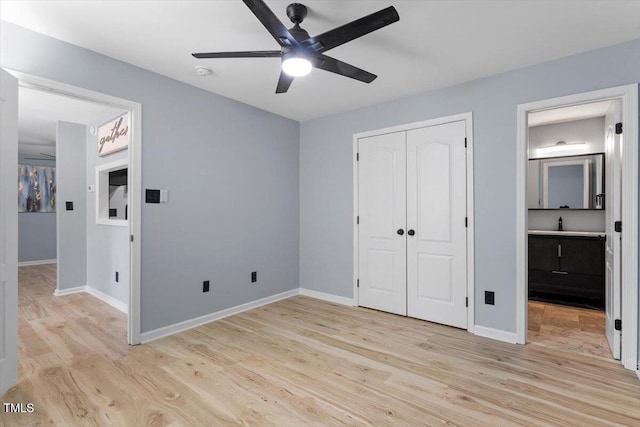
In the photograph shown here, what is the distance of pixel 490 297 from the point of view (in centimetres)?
302

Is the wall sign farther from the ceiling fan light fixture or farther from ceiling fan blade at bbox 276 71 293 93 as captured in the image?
the ceiling fan light fixture

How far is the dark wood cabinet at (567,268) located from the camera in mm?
3803

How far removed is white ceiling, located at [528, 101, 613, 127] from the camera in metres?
3.83

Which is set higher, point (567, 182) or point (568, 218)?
point (567, 182)

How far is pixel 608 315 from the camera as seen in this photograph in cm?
285

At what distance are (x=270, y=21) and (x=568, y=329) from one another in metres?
3.84

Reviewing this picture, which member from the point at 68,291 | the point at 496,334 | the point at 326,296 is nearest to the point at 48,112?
the point at 68,291

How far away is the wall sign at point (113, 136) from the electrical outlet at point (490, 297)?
412 centimetres

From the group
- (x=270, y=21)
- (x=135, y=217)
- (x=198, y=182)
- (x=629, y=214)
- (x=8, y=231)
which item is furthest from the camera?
(x=198, y=182)

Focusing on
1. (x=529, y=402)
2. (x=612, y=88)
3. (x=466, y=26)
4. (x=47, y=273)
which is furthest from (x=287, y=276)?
(x=47, y=273)

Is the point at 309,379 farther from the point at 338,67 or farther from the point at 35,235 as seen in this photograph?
the point at 35,235

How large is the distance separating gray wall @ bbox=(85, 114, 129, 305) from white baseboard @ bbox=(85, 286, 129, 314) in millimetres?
40

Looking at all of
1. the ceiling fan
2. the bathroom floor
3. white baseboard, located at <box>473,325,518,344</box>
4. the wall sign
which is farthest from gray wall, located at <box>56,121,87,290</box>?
the bathroom floor

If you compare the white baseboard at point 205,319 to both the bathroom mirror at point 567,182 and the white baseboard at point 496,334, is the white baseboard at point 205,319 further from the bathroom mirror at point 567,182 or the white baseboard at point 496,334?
the bathroom mirror at point 567,182
